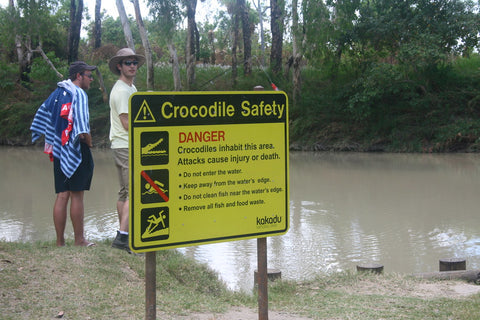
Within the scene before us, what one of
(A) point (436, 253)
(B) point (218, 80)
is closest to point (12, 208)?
(A) point (436, 253)

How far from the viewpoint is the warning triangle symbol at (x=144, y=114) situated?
2.96 m

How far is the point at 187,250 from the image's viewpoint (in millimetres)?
7379

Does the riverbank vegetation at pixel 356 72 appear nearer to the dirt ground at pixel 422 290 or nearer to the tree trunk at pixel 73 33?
the tree trunk at pixel 73 33

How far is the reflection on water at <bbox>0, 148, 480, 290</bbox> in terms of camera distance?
7.01 metres

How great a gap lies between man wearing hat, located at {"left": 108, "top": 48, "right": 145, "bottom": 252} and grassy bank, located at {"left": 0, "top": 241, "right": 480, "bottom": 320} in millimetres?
272

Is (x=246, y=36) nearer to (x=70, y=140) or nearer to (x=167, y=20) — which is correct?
(x=167, y=20)

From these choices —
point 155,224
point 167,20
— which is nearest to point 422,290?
point 155,224

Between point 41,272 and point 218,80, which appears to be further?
point 218,80

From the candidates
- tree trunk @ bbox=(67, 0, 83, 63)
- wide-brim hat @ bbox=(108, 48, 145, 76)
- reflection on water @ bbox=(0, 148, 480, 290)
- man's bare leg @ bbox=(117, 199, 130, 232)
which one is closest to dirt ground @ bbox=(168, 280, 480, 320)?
reflection on water @ bbox=(0, 148, 480, 290)

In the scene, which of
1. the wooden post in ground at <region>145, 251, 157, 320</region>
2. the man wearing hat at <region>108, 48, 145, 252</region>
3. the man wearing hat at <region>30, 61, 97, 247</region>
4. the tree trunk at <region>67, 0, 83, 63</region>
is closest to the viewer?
the wooden post in ground at <region>145, 251, 157, 320</region>

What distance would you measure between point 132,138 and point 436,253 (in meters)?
5.47

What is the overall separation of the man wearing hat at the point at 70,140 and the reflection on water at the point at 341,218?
A: 1.77m

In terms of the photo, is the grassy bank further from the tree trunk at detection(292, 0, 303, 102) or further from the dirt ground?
the tree trunk at detection(292, 0, 303, 102)

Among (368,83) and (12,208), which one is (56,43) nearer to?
(368,83)
